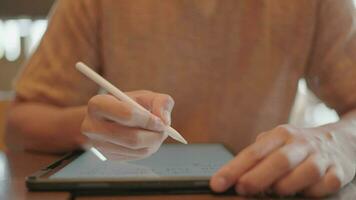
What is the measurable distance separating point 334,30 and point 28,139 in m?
0.46

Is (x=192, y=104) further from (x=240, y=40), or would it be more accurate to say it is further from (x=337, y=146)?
(x=337, y=146)

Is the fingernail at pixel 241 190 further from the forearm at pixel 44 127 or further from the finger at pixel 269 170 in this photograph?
the forearm at pixel 44 127

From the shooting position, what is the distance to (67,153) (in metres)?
0.72

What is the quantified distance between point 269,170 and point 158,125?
108 millimetres

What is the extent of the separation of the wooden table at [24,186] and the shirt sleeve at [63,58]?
13cm

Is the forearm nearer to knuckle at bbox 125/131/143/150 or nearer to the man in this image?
the man

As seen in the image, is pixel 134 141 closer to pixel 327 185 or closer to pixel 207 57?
pixel 327 185

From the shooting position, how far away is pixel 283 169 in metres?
0.53

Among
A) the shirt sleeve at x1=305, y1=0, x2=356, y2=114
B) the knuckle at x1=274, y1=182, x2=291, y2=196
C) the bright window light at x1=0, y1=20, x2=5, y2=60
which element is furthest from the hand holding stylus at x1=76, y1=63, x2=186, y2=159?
the bright window light at x1=0, y1=20, x2=5, y2=60

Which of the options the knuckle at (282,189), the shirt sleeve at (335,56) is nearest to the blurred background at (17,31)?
the shirt sleeve at (335,56)

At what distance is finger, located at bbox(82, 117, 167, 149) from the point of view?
0.56 metres

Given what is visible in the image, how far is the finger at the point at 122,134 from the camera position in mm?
557

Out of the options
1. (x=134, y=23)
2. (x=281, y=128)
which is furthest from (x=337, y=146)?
(x=134, y=23)

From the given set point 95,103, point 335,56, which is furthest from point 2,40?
point 95,103
